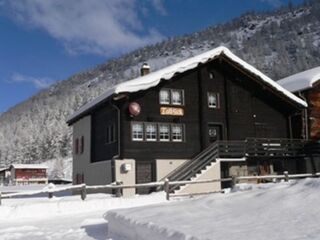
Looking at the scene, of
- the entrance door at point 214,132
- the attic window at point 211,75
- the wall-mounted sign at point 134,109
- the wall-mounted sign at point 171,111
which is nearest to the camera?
the wall-mounted sign at point 134,109

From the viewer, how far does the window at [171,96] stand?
82.6 ft

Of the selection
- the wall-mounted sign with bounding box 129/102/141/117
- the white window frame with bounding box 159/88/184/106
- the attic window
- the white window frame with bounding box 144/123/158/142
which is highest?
the attic window

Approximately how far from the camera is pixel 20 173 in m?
79.9

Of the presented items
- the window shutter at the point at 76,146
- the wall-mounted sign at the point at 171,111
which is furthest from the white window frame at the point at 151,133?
the window shutter at the point at 76,146

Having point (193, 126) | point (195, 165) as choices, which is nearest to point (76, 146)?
point (193, 126)

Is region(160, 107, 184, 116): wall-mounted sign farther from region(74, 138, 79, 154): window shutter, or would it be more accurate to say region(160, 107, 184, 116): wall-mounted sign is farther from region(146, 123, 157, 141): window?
region(74, 138, 79, 154): window shutter

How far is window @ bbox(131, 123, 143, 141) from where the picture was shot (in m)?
23.9

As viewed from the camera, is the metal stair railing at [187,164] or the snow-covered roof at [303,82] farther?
the snow-covered roof at [303,82]

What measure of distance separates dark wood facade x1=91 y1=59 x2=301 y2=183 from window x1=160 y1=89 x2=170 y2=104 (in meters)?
0.23

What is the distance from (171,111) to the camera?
25125 mm

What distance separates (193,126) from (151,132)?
8.46ft

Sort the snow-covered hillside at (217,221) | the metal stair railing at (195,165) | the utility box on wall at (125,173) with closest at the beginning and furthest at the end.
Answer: the snow-covered hillside at (217,221) → the utility box on wall at (125,173) → the metal stair railing at (195,165)

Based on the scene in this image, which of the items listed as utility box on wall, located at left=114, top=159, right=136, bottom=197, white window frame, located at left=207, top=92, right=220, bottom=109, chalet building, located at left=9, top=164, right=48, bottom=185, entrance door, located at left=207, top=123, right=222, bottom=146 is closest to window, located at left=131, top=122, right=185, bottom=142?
utility box on wall, located at left=114, top=159, right=136, bottom=197

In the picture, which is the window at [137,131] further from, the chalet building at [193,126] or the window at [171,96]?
the window at [171,96]
